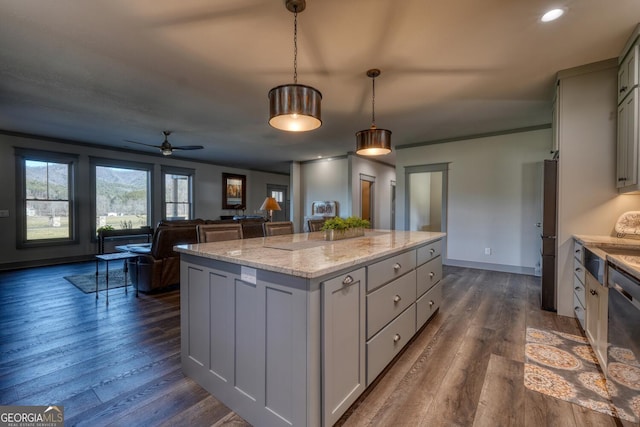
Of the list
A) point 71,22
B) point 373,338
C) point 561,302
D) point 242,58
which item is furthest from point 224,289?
point 561,302

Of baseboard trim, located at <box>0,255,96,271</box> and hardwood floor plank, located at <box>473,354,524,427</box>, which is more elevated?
baseboard trim, located at <box>0,255,96,271</box>

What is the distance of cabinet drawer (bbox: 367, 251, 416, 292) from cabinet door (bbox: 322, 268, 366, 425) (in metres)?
0.11

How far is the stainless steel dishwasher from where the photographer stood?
1291 mm

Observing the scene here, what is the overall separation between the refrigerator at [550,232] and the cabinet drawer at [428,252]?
1.29 metres

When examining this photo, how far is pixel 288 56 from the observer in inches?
103

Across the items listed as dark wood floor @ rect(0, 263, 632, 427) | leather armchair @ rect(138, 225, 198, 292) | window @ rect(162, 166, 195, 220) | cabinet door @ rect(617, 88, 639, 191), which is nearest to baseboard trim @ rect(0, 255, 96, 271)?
window @ rect(162, 166, 195, 220)

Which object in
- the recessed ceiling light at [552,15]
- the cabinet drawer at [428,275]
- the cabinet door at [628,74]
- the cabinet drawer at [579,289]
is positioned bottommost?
the cabinet drawer at [579,289]

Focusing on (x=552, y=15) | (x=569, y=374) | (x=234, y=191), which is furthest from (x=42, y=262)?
(x=552, y=15)

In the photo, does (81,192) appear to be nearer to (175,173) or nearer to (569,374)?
(175,173)

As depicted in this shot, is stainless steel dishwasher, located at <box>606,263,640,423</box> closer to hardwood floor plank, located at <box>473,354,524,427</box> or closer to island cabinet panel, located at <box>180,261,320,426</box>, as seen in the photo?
hardwood floor plank, located at <box>473,354,524,427</box>

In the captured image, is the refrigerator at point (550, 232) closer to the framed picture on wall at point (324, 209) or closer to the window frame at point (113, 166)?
the framed picture on wall at point (324, 209)

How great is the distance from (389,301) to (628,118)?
9.08 feet

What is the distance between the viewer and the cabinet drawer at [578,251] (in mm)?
2568

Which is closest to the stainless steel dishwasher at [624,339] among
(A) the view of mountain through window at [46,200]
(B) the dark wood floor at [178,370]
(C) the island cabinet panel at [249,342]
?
(B) the dark wood floor at [178,370]
